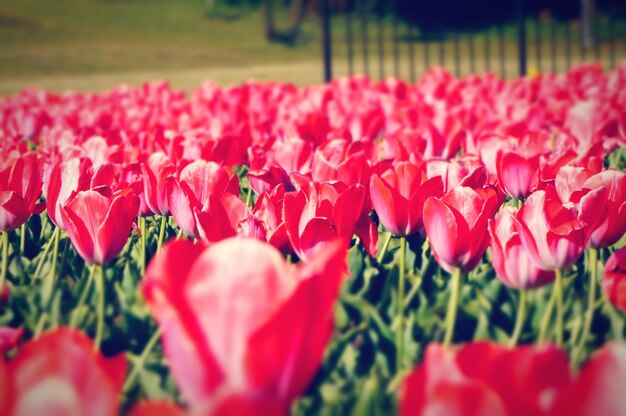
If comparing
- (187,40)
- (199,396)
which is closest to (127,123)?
(199,396)

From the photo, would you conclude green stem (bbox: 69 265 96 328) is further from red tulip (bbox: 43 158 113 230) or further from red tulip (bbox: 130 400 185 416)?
red tulip (bbox: 130 400 185 416)

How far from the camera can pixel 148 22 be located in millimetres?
30094

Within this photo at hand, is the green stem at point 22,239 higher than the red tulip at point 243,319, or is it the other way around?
the red tulip at point 243,319

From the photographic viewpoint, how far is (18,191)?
1488 mm

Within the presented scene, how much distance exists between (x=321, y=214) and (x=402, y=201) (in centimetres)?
20

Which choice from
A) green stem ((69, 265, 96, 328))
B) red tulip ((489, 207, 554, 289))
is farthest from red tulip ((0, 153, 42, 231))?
red tulip ((489, 207, 554, 289))

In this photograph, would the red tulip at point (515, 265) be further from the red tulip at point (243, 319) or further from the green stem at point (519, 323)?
the red tulip at point (243, 319)

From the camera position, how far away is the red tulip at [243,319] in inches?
26.7

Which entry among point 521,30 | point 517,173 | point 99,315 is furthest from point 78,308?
point 521,30

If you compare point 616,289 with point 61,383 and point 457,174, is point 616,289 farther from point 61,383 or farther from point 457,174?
point 61,383

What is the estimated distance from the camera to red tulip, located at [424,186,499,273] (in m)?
1.15

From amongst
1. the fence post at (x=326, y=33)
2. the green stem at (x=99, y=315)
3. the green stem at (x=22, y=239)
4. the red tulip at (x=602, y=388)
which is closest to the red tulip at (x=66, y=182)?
the green stem at (x=22, y=239)

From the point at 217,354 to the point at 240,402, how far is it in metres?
0.08

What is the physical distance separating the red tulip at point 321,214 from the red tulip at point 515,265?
25 centimetres
